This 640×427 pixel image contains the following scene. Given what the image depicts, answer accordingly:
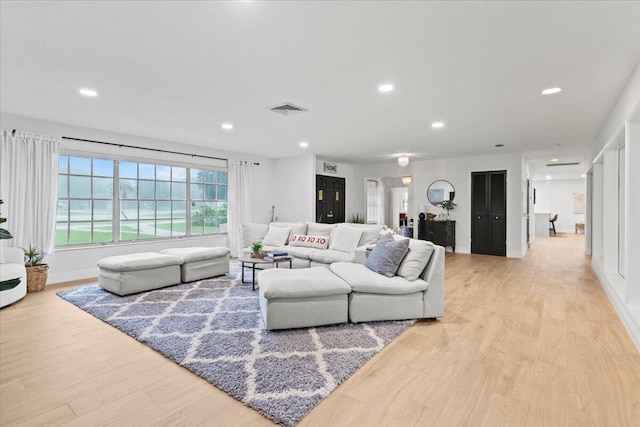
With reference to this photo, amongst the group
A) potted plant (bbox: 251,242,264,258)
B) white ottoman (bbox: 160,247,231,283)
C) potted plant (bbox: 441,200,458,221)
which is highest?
potted plant (bbox: 441,200,458,221)

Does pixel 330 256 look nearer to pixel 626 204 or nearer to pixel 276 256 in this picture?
pixel 276 256

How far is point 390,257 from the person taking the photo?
352 cm

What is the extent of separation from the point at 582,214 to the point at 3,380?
17.0 m

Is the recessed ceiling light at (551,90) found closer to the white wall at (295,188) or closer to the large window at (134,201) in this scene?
the white wall at (295,188)

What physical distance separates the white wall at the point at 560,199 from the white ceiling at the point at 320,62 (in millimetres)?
10674

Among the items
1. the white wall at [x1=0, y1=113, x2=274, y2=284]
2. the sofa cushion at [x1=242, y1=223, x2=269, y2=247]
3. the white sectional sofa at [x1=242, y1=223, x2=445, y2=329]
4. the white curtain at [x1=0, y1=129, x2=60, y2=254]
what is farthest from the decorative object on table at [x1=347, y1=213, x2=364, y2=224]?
the white curtain at [x1=0, y1=129, x2=60, y2=254]

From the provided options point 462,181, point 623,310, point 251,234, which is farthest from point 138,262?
point 462,181

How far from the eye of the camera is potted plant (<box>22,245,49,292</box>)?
4375 mm

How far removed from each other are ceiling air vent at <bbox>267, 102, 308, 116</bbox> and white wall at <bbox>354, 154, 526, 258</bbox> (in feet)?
17.3

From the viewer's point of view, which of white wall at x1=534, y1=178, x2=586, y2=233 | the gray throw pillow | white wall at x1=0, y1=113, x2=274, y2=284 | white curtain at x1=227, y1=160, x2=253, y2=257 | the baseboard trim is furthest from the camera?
white wall at x1=534, y1=178, x2=586, y2=233

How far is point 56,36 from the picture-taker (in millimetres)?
2391

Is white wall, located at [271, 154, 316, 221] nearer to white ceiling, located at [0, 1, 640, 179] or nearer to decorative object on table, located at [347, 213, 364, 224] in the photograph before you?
decorative object on table, located at [347, 213, 364, 224]

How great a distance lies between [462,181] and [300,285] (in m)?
6.46

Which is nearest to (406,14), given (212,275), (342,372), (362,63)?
(362,63)
